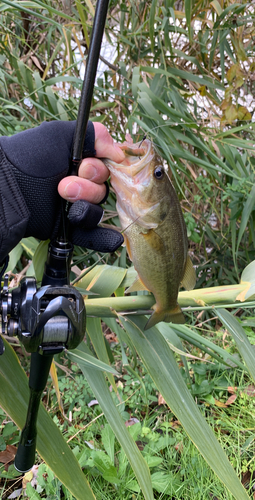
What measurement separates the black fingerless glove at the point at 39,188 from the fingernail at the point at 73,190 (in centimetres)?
3

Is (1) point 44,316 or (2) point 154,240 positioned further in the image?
(2) point 154,240

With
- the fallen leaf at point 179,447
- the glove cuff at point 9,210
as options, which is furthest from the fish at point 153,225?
the fallen leaf at point 179,447

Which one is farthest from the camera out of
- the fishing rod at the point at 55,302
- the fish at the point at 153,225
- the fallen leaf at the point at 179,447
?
the fallen leaf at the point at 179,447

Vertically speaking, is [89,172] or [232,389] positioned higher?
[89,172]

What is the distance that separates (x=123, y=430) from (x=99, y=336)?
25 cm

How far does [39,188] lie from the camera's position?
0.73 m

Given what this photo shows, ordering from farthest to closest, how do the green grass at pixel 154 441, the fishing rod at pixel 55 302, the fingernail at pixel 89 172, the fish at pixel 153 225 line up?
1. the green grass at pixel 154 441
2. the fish at pixel 153 225
3. the fingernail at pixel 89 172
4. the fishing rod at pixel 55 302

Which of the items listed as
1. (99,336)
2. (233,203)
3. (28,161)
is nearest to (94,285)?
(99,336)

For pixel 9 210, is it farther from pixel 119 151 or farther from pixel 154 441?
pixel 154 441

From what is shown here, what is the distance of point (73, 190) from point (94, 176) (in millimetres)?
79

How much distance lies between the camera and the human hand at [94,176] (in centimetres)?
68

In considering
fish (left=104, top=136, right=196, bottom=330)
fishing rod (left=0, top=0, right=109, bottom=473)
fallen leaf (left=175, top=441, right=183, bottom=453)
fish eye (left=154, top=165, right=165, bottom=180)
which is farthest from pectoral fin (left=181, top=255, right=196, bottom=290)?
fallen leaf (left=175, top=441, right=183, bottom=453)

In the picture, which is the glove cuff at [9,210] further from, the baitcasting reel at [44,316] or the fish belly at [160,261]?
the fish belly at [160,261]

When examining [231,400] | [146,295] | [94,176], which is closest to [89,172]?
[94,176]
